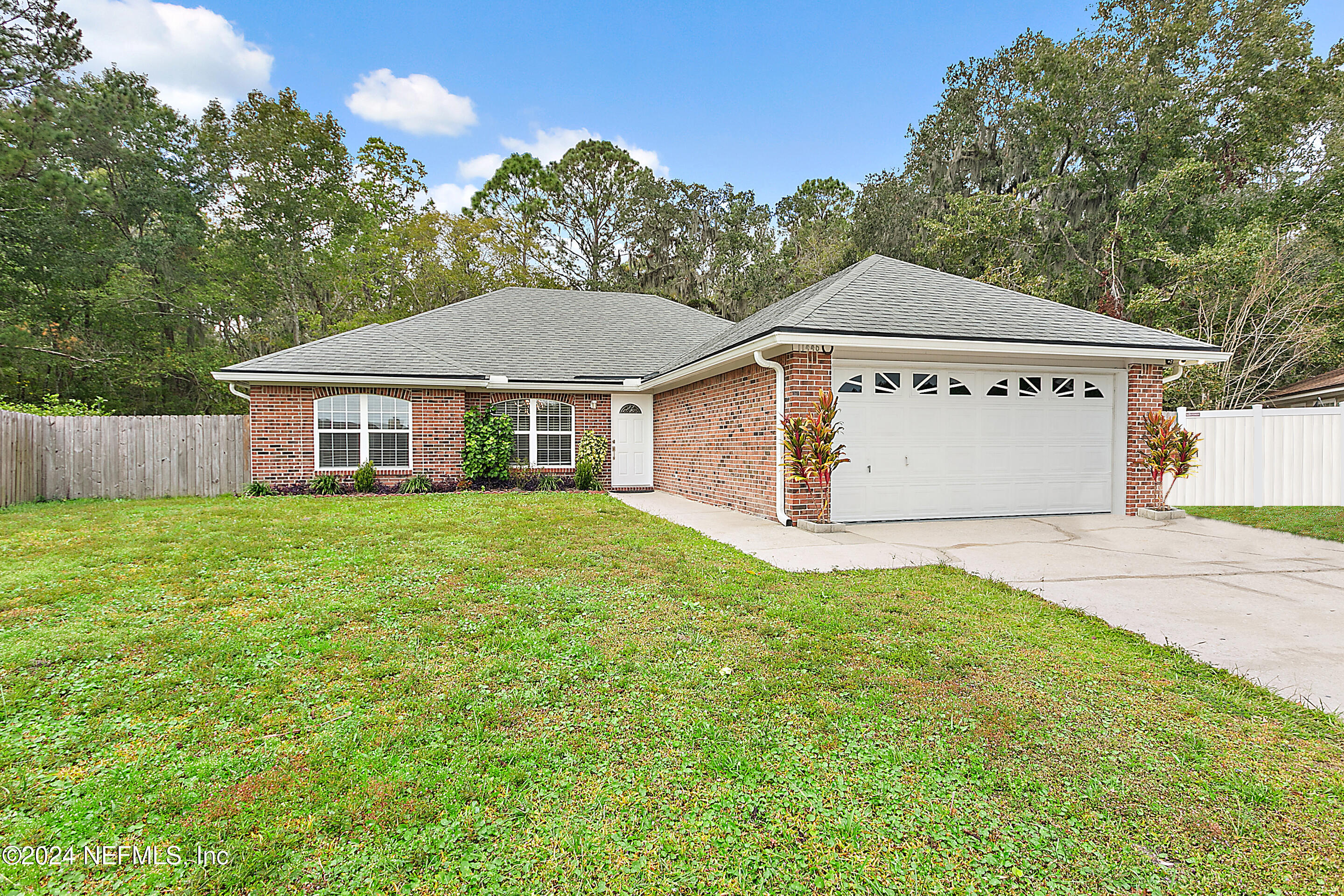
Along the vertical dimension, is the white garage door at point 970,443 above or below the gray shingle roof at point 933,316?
below

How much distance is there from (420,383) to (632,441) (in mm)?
4922

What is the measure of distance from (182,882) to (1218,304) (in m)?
21.7

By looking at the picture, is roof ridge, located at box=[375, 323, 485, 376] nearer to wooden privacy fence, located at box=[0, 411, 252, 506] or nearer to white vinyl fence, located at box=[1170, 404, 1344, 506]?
wooden privacy fence, located at box=[0, 411, 252, 506]

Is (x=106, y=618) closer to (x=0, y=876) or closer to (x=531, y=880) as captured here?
(x=0, y=876)

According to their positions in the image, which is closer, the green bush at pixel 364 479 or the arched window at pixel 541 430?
the green bush at pixel 364 479

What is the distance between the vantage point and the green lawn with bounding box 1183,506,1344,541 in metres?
7.20

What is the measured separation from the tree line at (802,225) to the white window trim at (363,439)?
1108 centimetres

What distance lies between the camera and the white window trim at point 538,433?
1367 cm

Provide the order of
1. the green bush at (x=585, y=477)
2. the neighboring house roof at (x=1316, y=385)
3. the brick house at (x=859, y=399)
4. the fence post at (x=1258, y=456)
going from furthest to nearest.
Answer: the neighboring house roof at (x=1316, y=385) → the green bush at (x=585, y=477) → the fence post at (x=1258, y=456) → the brick house at (x=859, y=399)

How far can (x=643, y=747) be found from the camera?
2473 millimetres

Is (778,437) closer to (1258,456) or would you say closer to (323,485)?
(1258,456)

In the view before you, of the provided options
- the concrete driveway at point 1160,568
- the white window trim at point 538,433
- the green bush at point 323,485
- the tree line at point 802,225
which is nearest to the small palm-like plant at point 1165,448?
the concrete driveway at point 1160,568

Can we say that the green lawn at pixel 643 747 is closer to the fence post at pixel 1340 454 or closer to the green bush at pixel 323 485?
the green bush at pixel 323 485

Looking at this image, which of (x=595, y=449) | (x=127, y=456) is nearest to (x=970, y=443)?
(x=595, y=449)
